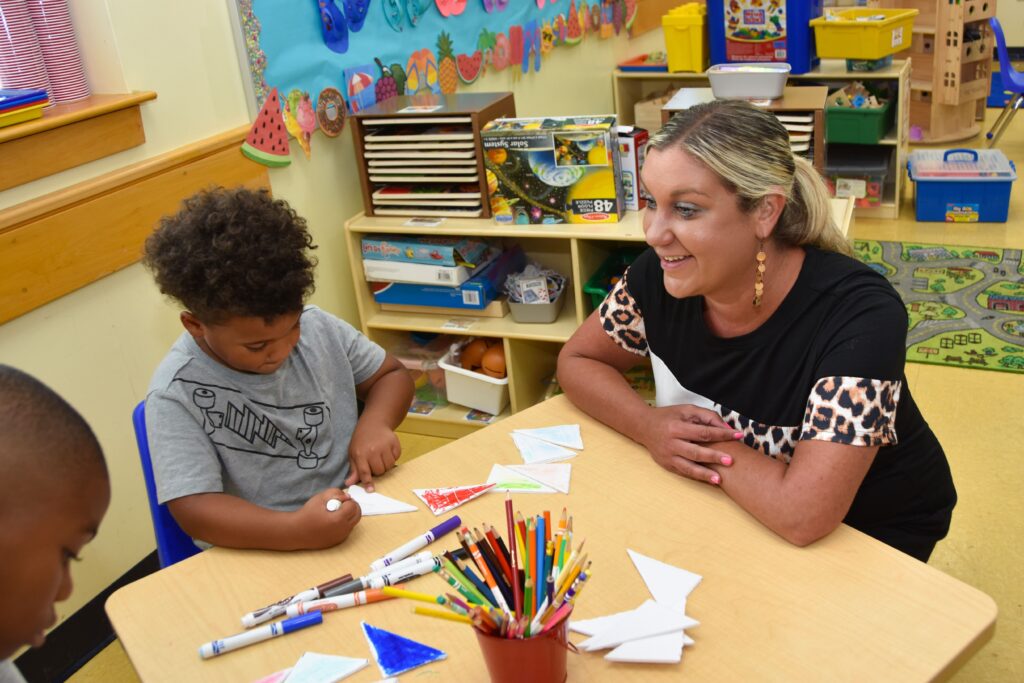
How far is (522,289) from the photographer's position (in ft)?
9.67

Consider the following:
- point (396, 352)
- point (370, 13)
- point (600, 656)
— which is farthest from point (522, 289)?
point (600, 656)

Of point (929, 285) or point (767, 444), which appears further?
point (929, 285)

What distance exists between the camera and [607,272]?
297 centimetres

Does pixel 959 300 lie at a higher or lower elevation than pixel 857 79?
lower

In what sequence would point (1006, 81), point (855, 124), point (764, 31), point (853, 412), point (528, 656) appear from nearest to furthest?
point (528, 656) → point (853, 412) → point (764, 31) → point (855, 124) → point (1006, 81)

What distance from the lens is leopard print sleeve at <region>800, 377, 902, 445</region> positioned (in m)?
1.31

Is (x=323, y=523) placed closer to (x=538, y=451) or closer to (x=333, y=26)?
(x=538, y=451)

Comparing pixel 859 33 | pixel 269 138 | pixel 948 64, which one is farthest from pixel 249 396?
pixel 948 64

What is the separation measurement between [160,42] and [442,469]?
1.51 m

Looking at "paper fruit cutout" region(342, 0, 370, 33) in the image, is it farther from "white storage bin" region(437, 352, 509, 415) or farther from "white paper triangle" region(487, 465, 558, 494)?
"white paper triangle" region(487, 465, 558, 494)

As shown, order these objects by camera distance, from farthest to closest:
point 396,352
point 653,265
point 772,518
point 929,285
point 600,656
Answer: point 929,285
point 396,352
point 653,265
point 772,518
point 600,656

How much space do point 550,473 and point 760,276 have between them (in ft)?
1.51

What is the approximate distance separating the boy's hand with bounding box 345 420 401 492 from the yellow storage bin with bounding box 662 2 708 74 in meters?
3.39

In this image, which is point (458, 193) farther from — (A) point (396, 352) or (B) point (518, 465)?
(B) point (518, 465)
